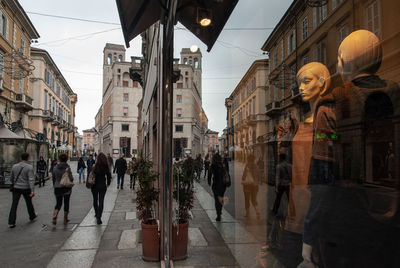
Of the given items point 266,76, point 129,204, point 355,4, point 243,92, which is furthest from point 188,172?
point 129,204

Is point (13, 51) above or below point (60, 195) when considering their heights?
above

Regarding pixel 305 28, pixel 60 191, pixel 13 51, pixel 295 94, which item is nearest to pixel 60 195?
pixel 60 191

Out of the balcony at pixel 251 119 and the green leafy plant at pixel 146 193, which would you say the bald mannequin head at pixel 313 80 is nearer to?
the balcony at pixel 251 119

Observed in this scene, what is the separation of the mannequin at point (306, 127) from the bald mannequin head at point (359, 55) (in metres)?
0.10

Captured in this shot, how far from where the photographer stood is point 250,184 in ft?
6.98

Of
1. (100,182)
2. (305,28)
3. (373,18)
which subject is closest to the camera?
(373,18)

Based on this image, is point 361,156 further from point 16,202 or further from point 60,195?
point 16,202

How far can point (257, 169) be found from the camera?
1920 millimetres

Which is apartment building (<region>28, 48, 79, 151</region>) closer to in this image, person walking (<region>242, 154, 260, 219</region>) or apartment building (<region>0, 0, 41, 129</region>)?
apartment building (<region>0, 0, 41, 129</region>)

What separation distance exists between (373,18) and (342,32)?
0.41ft

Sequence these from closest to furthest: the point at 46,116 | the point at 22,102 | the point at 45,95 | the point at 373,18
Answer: the point at 373,18 → the point at 22,102 → the point at 46,116 → the point at 45,95

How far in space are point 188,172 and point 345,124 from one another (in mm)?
3996

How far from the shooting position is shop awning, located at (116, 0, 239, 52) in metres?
3.09

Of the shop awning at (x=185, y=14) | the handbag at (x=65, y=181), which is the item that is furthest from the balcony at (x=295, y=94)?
the handbag at (x=65, y=181)
